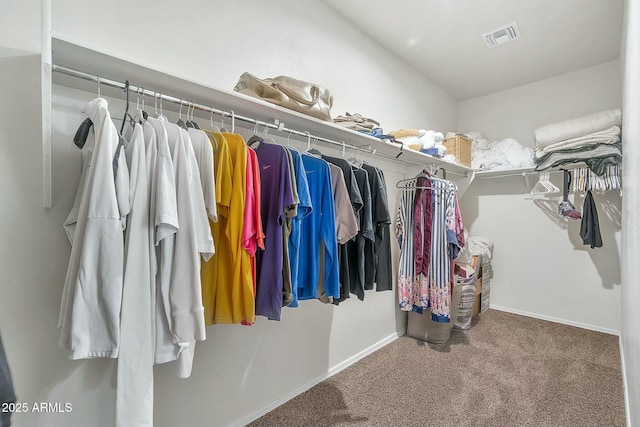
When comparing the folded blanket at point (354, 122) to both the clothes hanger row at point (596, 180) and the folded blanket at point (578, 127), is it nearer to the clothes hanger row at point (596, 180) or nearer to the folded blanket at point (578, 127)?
the folded blanket at point (578, 127)

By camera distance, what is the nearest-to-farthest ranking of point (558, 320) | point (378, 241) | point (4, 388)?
1. point (4, 388)
2. point (378, 241)
3. point (558, 320)

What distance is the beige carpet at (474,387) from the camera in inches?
63.2

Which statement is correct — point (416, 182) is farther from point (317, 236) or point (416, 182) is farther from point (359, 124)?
point (317, 236)

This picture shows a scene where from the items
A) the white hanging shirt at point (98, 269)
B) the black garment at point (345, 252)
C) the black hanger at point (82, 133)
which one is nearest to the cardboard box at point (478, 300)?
the black garment at point (345, 252)

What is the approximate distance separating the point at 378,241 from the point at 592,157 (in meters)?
2.27

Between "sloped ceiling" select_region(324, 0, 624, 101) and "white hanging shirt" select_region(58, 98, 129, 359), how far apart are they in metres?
1.98

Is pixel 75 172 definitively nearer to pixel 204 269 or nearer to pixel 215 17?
pixel 204 269

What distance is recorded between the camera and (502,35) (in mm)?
2348

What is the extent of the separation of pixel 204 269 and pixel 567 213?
3.32 metres

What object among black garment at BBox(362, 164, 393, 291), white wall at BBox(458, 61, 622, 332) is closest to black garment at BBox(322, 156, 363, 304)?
black garment at BBox(362, 164, 393, 291)

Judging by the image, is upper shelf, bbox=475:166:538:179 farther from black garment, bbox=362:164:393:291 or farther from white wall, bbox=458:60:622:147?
black garment, bbox=362:164:393:291

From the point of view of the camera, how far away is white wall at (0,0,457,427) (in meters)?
0.95

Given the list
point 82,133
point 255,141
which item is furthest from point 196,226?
point 255,141

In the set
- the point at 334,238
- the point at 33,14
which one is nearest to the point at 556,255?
the point at 334,238
